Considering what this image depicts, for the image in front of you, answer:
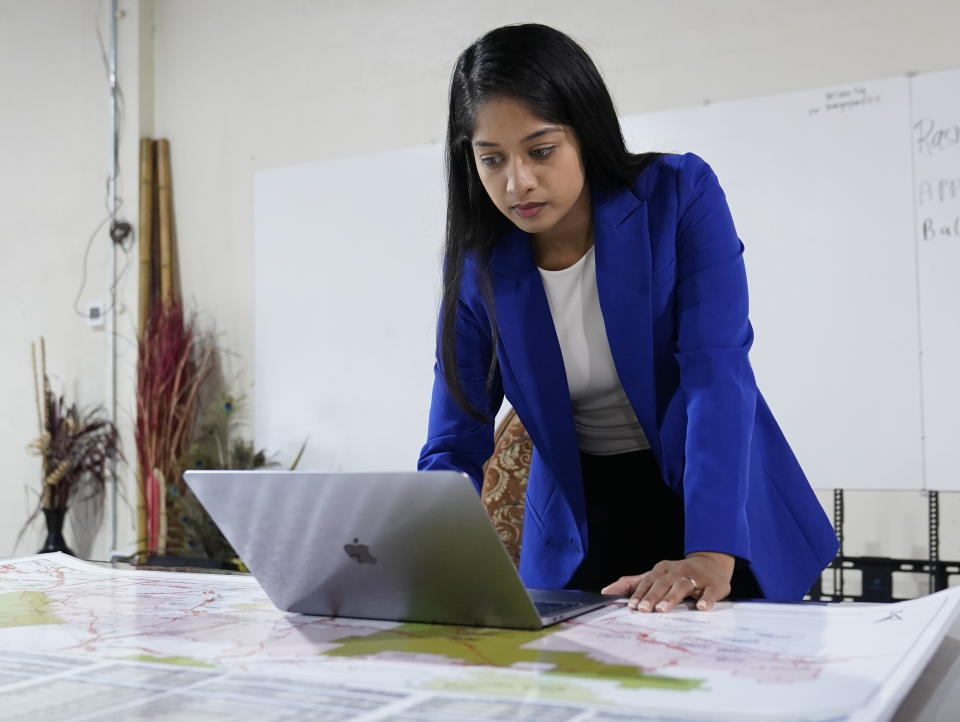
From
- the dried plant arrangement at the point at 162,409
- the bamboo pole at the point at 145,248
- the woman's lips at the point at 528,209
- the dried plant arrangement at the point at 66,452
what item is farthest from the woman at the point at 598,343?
the dried plant arrangement at the point at 66,452

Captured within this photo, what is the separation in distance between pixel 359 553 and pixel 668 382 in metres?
0.55

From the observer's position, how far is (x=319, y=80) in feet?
13.6

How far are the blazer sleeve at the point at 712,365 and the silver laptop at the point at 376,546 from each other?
20 cm

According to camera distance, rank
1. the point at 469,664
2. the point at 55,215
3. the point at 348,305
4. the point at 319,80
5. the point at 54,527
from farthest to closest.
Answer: the point at 55,215 → the point at 54,527 → the point at 319,80 → the point at 348,305 → the point at 469,664

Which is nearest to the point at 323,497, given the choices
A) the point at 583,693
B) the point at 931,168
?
the point at 583,693

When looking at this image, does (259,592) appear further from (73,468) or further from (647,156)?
(73,468)

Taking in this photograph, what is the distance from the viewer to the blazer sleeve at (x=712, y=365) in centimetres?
118

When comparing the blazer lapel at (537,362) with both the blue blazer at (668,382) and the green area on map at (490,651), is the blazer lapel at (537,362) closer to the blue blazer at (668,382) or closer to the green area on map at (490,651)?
the blue blazer at (668,382)

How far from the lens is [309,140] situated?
13.6 ft

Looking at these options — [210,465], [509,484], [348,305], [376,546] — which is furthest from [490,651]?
[210,465]

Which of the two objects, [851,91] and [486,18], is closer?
[851,91]

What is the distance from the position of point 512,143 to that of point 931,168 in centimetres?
221

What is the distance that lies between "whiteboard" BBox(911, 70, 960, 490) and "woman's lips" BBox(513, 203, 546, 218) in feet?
6.95

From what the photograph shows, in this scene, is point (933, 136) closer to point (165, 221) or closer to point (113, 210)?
point (165, 221)
